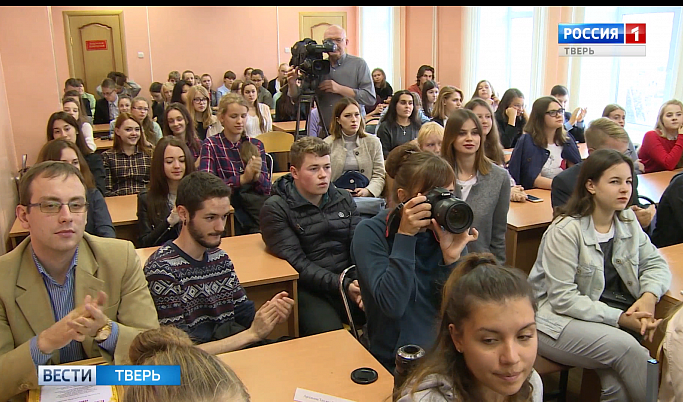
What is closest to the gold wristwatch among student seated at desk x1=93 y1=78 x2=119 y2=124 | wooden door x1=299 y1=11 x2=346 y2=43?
student seated at desk x1=93 y1=78 x2=119 y2=124

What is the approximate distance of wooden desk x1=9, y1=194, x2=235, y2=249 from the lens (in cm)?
Answer: 289

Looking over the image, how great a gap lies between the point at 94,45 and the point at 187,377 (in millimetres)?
10240

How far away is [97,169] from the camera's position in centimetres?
358

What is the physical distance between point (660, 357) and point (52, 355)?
5.33 feet

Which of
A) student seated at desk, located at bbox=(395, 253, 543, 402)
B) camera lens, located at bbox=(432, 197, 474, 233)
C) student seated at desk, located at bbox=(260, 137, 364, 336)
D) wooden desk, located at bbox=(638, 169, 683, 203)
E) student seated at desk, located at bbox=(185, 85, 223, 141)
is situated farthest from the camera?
student seated at desk, located at bbox=(185, 85, 223, 141)

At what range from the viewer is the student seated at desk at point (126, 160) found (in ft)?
12.2

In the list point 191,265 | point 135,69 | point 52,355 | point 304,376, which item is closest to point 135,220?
point 191,265

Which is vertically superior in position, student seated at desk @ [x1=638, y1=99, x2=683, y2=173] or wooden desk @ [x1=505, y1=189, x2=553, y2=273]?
student seated at desk @ [x1=638, y1=99, x2=683, y2=173]

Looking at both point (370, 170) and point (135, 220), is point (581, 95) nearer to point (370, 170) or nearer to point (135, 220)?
point (370, 170)

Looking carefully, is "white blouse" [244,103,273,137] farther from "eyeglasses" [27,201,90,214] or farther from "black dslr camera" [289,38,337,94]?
"eyeglasses" [27,201,90,214]

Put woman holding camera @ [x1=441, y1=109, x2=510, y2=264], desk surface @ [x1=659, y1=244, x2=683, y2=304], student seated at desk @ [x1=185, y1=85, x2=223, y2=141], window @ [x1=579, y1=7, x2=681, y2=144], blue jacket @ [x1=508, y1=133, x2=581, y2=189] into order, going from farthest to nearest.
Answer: window @ [x1=579, y1=7, x2=681, y2=144] < student seated at desk @ [x1=185, y1=85, x2=223, y2=141] < blue jacket @ [x1=508, y1=133, x2=581, y2=189] < woman holding camera @ [x1=441, y1=109, x2=510, y2=264] < desk surface @ [x1=659, y1=244, x2=683, y2=304]

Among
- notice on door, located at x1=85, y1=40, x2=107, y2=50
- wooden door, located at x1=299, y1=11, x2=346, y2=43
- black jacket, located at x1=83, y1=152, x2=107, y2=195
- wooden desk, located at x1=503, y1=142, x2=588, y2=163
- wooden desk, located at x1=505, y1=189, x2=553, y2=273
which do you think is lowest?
wooden desk, located at x1=505, y1=189, x2=553, y2=273

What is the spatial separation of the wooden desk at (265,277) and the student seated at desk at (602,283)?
98cm

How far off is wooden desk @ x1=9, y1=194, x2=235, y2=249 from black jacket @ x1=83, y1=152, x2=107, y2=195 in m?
0.11
